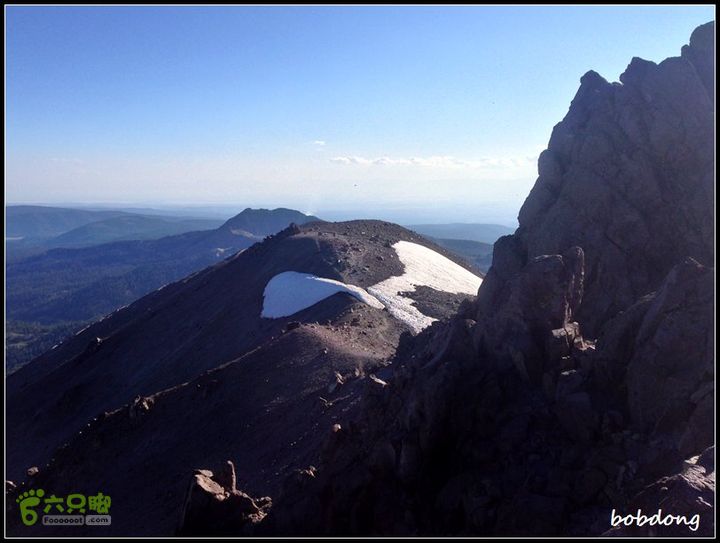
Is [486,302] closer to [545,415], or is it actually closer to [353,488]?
[545,415]

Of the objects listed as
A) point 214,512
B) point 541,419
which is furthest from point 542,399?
point 214,512

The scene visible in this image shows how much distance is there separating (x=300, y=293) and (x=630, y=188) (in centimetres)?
3227

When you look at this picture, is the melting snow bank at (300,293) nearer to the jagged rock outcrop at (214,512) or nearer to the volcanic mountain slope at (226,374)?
the volcanic mountain slope at (226,374)

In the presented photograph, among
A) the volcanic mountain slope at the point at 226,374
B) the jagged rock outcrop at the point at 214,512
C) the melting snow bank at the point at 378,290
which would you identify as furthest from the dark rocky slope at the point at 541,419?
the melting snow bank at the point at 378,290

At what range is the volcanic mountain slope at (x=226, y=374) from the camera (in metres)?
28.5

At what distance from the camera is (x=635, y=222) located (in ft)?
81.4

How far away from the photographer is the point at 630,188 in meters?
26.0

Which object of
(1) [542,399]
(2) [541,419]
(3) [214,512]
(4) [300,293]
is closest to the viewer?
(2) [541,419]

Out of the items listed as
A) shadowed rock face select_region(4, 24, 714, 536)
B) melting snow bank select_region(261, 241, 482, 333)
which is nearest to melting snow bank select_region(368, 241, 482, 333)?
melting snow bank select_region(261, 241, 482, 333)

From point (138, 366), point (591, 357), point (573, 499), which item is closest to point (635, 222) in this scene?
point (591, 357)

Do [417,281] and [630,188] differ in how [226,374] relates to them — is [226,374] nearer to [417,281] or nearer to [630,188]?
[630,188]

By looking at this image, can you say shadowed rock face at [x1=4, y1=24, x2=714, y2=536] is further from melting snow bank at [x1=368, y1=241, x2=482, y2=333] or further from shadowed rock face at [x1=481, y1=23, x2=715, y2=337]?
melting snow bank at [x1=368, y1=241, x2=482, y2=333]

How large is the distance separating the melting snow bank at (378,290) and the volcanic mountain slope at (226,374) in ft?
0.92

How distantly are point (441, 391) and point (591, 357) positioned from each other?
190 inches
